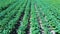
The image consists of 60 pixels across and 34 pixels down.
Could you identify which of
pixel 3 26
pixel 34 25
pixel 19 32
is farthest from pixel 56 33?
pixel 3 26

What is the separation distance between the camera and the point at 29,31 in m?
9.33

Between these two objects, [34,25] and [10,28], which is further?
[34,25]

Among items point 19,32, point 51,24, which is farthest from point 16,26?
point 51,24

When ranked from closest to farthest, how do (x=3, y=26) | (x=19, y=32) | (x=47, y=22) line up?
1. (x=19, y=32)
2. (x=3, y=26)
3. (x=47, y=22)

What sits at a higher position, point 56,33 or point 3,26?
point 3,26

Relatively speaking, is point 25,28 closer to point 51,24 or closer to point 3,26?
point 3,26

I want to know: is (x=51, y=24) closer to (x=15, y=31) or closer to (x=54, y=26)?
(x=54, y=26)

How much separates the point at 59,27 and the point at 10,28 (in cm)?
247

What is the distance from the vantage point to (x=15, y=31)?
9078mm

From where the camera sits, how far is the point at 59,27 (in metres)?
9.61

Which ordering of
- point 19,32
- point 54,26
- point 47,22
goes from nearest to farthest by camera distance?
point 19,32, point 54,26, point 47,22

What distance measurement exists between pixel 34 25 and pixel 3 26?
5.18 ft

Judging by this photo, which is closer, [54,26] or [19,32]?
[19,32]

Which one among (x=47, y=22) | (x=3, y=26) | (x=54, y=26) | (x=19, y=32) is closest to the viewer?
(x=19, y=32)
